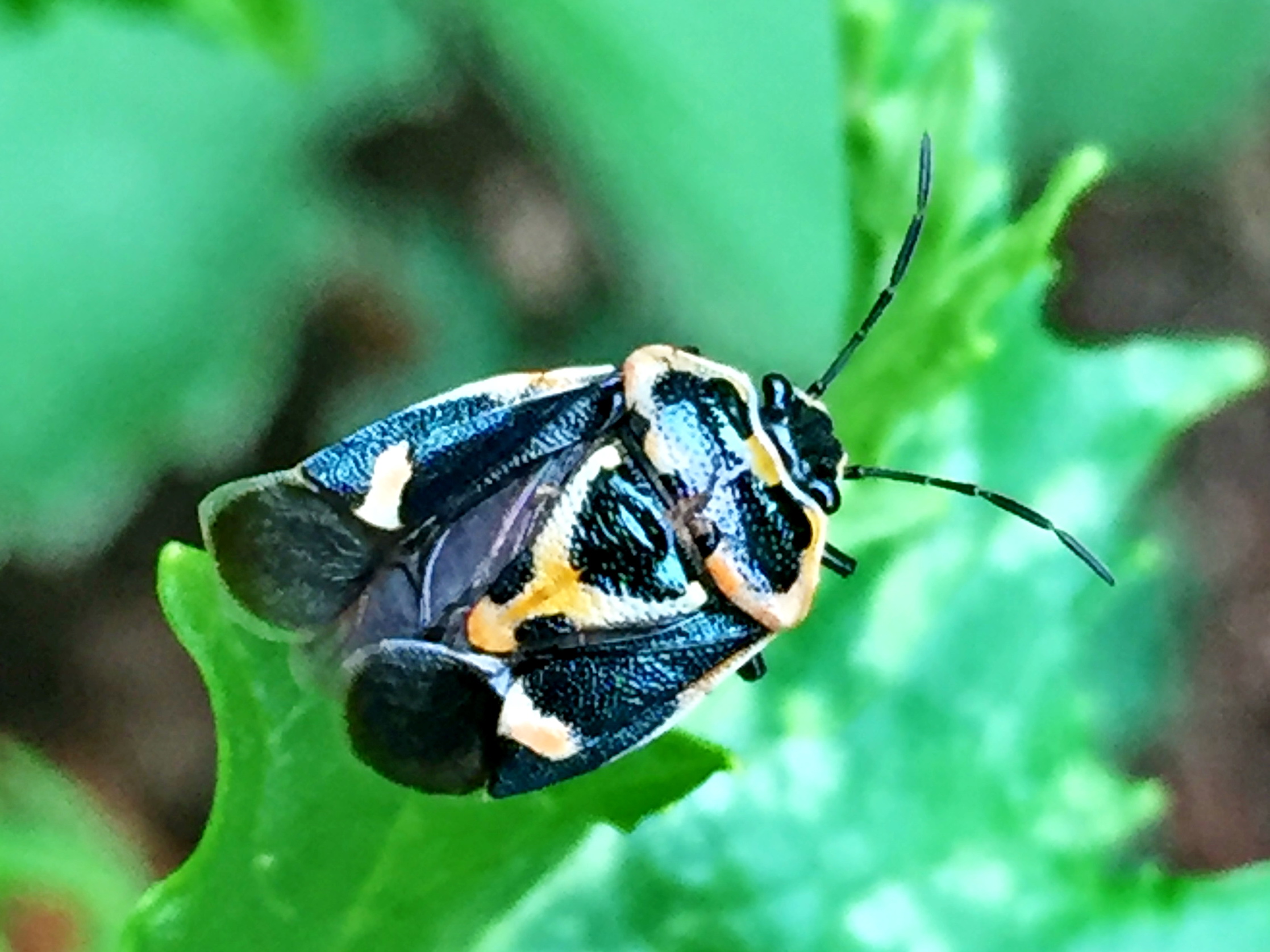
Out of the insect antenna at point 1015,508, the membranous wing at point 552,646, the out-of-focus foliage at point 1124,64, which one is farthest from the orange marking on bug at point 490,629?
the out-of-focus foliage at point 1124,64

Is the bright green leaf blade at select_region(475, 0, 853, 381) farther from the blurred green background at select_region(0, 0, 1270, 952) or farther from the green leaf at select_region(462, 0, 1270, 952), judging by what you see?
the green leaf at select_region(462, 0, 1270, 952)

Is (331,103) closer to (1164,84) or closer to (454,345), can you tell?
(454,345)

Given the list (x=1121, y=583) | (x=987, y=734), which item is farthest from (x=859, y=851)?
(x=1121, y=583)

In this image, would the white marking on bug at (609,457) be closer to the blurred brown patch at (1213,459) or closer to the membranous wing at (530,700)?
the membranous wing at (530,700)

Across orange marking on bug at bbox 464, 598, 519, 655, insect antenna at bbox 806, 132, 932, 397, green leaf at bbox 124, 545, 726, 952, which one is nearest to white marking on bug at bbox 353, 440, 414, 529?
orange marking on bug at bbox 464, 598, 519, 655

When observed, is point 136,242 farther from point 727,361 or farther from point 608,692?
point 608,692

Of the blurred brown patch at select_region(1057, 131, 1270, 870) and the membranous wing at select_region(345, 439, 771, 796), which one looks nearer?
the membranous wing at select_region(345, 439, 771, 796)
